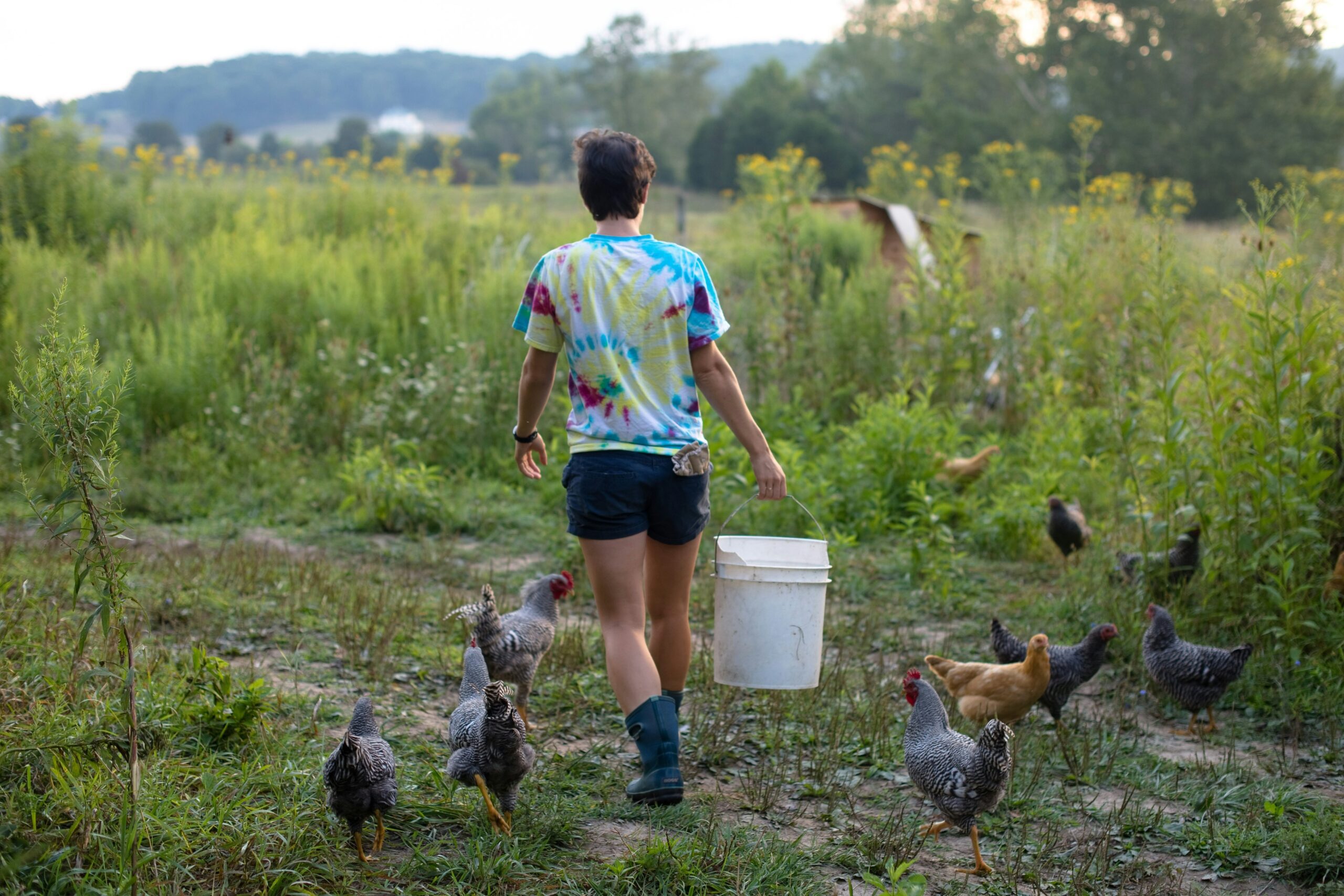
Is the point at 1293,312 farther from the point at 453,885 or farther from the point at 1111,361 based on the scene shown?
the point at 453,885

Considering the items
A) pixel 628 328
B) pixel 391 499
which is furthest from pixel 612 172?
pixel 391 499

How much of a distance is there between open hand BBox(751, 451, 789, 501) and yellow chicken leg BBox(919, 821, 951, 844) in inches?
46.7

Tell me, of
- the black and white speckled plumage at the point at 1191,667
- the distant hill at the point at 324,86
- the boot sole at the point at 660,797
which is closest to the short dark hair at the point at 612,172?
the boot sole at the point at 660,797

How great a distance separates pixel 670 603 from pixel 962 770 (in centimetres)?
108

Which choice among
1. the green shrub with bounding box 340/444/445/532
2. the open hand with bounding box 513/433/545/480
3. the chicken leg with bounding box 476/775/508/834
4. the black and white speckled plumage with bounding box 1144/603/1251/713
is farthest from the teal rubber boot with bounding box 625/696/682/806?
the green shrub with bounding box 340/444/445/532

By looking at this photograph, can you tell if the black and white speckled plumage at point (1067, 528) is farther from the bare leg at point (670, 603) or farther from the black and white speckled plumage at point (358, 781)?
the black and white speckled plumage at point (358, 781)

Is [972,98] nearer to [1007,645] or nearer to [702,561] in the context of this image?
[702,561]

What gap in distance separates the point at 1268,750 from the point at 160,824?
402 cm

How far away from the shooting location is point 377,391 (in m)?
8.78

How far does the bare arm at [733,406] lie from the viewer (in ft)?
10.6

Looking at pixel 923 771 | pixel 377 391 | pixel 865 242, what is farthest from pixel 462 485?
pixel 865 242

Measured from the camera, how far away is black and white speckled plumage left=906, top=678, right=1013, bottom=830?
10.0 ft

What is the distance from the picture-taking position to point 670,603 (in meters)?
3.42

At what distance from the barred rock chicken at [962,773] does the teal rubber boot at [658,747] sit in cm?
80
